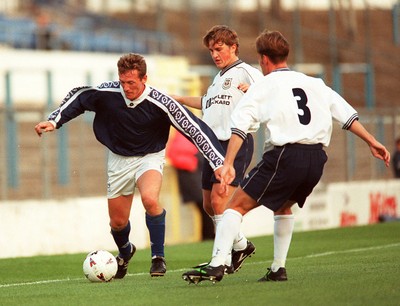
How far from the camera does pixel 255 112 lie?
30.6 feet

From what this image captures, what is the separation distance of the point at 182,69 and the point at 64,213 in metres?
6.15

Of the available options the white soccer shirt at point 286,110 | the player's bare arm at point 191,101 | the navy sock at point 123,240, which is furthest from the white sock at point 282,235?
the player's bare arm at point 191,101

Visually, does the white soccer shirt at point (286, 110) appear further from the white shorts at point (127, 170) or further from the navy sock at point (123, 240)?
the navy sock at point (123, 240)

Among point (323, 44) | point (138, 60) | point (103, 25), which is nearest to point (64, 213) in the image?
point (138, 60)

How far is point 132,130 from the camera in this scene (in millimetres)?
11023

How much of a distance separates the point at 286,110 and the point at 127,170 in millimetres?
2261

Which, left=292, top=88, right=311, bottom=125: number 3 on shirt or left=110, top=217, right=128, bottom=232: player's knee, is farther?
left=110, top=217, right=128, bottom=232: player's knee

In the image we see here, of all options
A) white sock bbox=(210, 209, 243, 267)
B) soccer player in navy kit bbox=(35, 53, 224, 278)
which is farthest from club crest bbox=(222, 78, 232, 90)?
white sock bbox=(210, 209, 243, 267)

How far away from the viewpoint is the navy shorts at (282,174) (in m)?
9.34

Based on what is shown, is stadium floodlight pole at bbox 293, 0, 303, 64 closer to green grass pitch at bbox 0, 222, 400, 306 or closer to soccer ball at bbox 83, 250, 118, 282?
green grass pitch at bbox 0, 222, 400, 306

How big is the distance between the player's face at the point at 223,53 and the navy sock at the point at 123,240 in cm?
174

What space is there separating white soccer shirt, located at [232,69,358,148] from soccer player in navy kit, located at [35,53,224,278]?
1.45m

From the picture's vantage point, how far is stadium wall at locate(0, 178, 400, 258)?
1744cm

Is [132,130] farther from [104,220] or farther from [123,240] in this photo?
[104,220]
